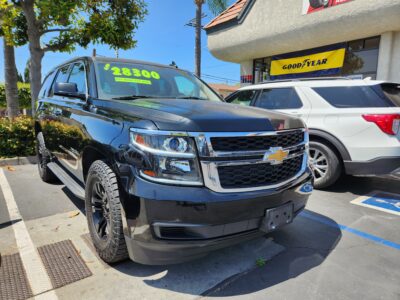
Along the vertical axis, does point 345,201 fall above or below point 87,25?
below

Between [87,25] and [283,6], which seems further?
[283,6]

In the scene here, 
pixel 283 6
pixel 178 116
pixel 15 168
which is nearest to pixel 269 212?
pixel 178 116

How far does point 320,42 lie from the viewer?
344 inches

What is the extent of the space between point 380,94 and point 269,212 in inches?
121

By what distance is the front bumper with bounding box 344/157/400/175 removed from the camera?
3.90 m

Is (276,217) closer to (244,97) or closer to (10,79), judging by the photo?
(244,97)

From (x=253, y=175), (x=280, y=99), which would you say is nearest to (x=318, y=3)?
(x=280, y=99)

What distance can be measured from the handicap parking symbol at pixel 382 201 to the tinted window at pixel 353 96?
4.62ft

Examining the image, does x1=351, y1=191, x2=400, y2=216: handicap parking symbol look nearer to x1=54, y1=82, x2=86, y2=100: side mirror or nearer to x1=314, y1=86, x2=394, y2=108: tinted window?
x1=314, y1=86, x2=394, y2=108: tinted window

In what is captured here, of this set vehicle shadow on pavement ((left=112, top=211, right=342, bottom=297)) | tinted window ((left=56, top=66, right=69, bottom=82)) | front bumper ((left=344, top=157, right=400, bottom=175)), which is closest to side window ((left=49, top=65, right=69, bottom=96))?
tinted window ((left=56, top=66, right=69, bottom=82))

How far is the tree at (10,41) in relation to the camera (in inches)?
245

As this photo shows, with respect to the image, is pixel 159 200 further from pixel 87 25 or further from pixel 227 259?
pixel 87 25

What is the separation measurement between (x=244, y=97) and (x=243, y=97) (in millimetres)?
32

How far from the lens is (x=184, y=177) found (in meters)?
1.90
